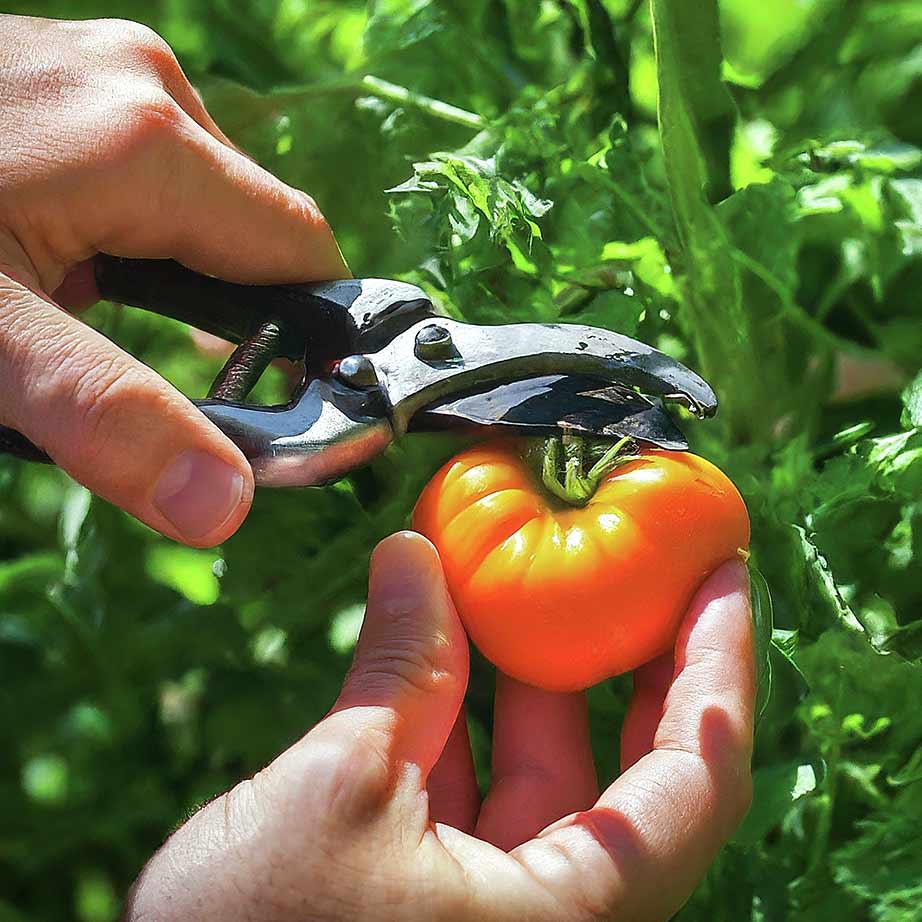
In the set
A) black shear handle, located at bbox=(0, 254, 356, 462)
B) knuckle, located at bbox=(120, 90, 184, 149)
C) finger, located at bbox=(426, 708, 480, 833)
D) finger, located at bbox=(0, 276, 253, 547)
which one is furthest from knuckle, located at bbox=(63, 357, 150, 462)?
finger, located at bbox=(426, 708, 480, 833)

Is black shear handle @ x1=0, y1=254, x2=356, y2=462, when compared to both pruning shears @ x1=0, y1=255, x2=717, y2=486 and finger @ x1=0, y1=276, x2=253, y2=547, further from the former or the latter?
finger @ x1=0, y1=276, x2=253, y2=547

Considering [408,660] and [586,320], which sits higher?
[586,320]

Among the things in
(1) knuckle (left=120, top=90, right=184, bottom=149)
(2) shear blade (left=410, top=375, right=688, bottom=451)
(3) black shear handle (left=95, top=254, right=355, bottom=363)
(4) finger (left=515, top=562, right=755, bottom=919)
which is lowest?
(4) finger (left=515, top=562, right=755, bottom=919)

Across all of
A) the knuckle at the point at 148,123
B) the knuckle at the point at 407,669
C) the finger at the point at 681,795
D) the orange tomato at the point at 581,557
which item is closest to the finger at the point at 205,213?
the knuckle at the point at 148,123

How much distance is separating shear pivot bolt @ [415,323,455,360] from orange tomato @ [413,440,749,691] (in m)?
0.10

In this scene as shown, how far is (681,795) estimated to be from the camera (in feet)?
3.14

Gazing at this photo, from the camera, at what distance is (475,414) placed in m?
1.05

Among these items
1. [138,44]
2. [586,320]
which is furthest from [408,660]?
[138,44]

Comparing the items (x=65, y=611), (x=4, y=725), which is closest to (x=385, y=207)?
(x=65, y=611)

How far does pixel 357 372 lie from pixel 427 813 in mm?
383

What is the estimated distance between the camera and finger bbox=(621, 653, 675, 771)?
3.62ft

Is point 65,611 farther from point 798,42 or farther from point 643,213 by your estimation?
point 798,42

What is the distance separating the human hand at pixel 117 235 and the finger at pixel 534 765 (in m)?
0.33

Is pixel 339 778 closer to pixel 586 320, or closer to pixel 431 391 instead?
pixel 431 391
